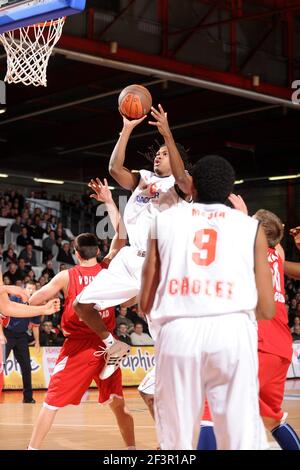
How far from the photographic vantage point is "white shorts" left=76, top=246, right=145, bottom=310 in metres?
6.55

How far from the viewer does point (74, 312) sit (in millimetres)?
7344

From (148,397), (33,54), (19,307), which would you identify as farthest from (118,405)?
(33,54)

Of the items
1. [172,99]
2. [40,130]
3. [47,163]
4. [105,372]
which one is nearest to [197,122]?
[172,99]

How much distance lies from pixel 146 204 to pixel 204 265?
249 cm

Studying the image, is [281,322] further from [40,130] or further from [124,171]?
[40,130]

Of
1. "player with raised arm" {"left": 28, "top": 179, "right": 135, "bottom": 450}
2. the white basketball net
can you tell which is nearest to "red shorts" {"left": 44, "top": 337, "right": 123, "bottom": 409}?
A: "player with raised arm" {"left": 28, "top": 179, "right": 135, "bottom": 450}

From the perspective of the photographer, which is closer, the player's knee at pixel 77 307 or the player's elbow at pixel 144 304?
the player's elbow at pixel 144 304

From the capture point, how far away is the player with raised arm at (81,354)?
7.14 m

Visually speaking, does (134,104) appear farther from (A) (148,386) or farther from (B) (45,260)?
(B) (45,260)

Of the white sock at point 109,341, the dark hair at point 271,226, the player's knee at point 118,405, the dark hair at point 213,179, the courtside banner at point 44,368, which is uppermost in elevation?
the dark hair at point 213,179

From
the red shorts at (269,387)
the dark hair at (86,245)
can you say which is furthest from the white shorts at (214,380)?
the dark hair at (86,245)

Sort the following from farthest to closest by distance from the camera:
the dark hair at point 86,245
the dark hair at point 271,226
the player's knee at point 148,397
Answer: the dark hair at point 86,245 → the player's knee at point 148,397 → the dark hair at point 271,226

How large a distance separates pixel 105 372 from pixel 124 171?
1859mm

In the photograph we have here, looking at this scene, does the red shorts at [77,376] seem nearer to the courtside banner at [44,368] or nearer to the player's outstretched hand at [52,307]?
the player's outstretched hand at [52,307]
